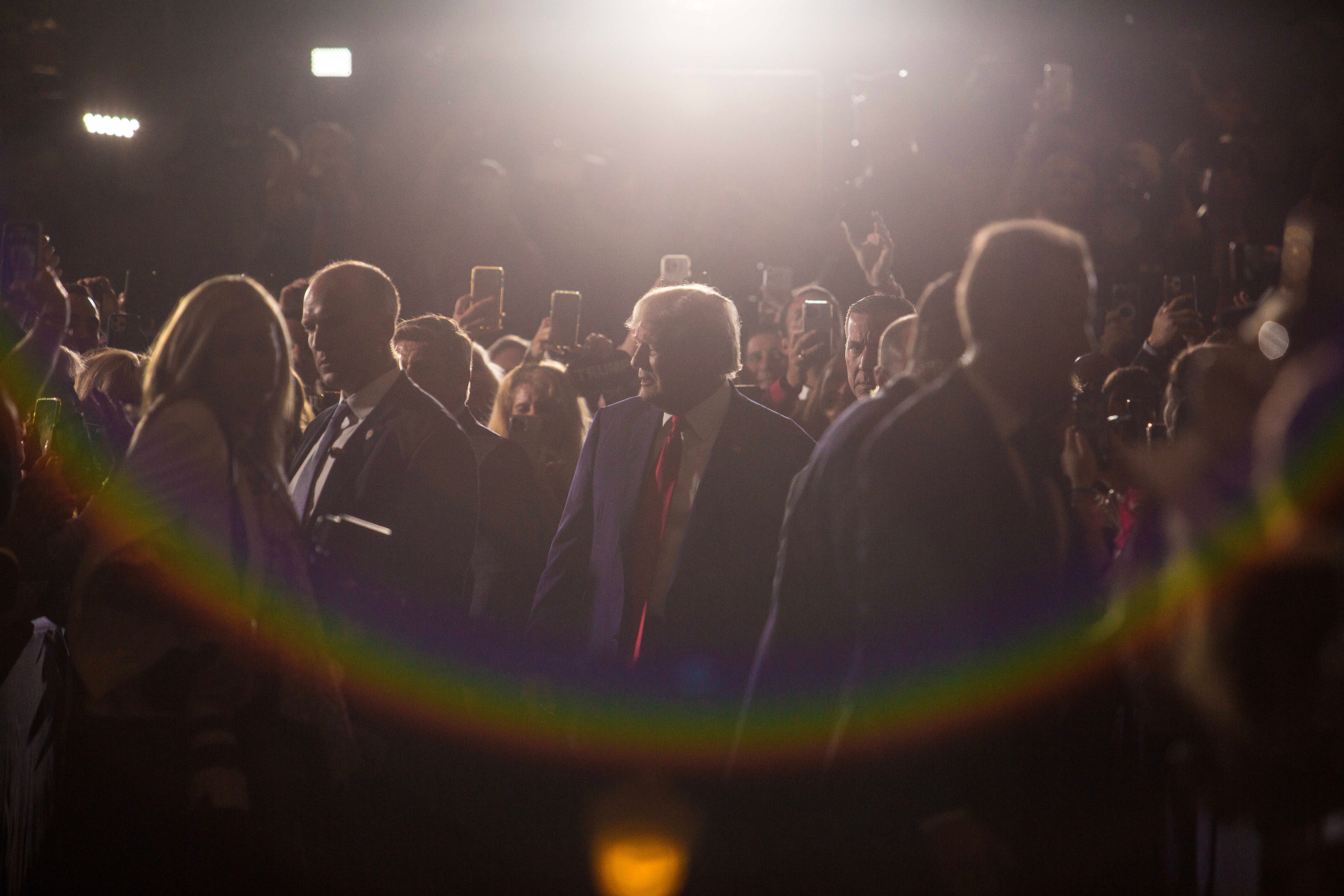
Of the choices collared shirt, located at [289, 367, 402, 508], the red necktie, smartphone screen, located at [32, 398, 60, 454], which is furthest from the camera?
the red necktie

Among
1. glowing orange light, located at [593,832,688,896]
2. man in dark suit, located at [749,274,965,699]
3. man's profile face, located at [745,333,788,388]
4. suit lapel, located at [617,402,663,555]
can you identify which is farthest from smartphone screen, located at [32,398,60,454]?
man's profile face, located at [745,333,788,388]

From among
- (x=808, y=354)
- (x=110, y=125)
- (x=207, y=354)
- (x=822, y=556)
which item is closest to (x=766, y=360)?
(x=808, y=354)

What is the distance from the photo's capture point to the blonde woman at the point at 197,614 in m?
2.05

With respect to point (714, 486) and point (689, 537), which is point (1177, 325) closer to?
point (714, 486)

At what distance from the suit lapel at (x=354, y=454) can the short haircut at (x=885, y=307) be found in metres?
1.56

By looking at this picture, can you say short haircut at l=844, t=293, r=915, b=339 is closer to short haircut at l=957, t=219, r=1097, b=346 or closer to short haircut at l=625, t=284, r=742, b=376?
short haircut at l=625, t=284, r=742, b=376

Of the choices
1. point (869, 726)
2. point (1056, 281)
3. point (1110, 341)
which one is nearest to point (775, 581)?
point (869, 726)

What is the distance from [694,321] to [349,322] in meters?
0.93

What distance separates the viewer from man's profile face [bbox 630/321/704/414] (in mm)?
3285

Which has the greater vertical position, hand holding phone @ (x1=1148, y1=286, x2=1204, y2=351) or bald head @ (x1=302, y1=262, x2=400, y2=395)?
bald head @ (x1=302, y1=262, x2=400, y2=395)

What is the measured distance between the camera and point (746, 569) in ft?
10.2

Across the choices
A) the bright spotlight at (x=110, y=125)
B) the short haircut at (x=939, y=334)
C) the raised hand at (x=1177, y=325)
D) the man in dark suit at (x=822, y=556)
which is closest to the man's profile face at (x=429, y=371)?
the short haircut at (x=939, y=334)

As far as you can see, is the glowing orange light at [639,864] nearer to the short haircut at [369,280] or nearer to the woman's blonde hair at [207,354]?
the woman's blonde hair at [207,354]

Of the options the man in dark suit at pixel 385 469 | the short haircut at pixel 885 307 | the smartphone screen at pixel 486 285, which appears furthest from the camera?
the smartphone screen at pixel 486 285
